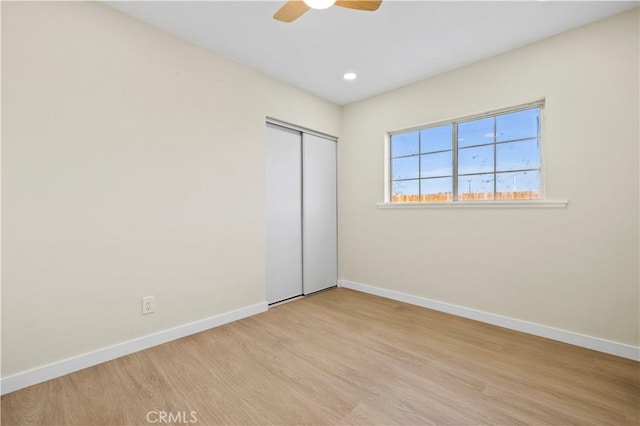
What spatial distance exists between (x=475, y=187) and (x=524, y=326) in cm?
134

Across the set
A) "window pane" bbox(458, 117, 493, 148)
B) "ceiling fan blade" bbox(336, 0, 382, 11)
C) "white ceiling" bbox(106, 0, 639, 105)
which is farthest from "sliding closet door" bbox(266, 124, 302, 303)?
"window pane" bbox(458, 117, 493, 148)

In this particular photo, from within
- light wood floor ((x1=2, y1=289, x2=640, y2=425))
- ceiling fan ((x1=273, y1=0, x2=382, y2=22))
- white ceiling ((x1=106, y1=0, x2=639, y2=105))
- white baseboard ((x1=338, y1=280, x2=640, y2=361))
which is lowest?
light wood floor ((x1=2, y1=289, x2=640, y2=425))

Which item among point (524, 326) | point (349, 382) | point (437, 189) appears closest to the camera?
point (349, 382)

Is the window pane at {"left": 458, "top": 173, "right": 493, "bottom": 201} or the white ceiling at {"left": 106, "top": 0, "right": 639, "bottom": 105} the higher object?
the white ceiling at {"left": 106, "top": 0, "right": 639, "bottom": 105}

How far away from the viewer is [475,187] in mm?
2863

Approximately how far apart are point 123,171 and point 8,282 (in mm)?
906

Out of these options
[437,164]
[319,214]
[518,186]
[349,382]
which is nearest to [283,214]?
[319,214]

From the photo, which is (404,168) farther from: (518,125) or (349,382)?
(349,382)

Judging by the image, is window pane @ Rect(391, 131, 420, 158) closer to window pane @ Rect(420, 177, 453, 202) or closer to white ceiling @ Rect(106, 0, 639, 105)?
window pane @ Rect(420, 177, 453, 202)

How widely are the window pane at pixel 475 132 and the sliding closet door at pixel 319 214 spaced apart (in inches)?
Result: 63.0

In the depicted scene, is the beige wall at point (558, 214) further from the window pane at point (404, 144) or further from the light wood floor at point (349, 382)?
the light wood floor at point (349, 382)

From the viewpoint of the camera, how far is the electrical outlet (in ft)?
7.10

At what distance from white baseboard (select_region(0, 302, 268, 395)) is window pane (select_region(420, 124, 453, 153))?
2.67 meters

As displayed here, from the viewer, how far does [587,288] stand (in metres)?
2.20
